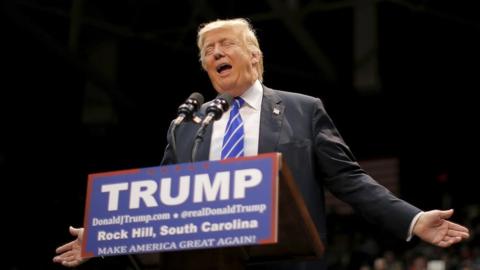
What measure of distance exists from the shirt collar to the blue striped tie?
52 mm

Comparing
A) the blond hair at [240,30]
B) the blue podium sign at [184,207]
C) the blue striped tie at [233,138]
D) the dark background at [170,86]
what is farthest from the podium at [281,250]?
the dark background at [170,86]

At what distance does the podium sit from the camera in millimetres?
1654

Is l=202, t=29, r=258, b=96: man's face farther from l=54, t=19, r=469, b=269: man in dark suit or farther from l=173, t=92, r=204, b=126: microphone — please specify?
l=173, t=92, r=204, b=126: microphone

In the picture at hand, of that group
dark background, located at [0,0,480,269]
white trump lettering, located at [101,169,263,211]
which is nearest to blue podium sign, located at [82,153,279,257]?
white trump lettering, located at [101,169,263,211]

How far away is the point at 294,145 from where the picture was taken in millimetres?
2080

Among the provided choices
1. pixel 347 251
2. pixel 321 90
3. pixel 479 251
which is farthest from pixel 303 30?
pixel 479 251

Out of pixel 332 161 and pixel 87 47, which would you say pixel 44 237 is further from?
pixel 332 161

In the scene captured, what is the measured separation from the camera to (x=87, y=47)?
9.16 metres

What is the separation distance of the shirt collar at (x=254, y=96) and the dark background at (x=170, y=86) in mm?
5484

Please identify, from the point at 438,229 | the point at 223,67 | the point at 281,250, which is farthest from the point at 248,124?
the point at 438,229

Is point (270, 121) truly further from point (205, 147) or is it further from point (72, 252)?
point (72, 252)

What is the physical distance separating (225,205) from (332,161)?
1.82 feet

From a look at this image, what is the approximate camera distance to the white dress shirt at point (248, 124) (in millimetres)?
2072

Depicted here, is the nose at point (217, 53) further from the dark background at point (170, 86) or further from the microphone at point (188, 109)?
the dark background at point (170, 86)
